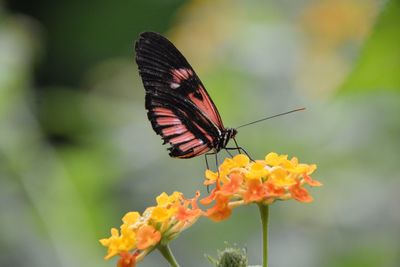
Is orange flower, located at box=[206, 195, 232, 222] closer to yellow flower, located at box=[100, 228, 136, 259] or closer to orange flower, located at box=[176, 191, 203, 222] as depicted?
orange flower, located at box=[176, 191, 203, 222]

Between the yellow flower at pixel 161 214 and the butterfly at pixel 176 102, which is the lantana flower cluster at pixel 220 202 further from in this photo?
the butterfly at pixel 176 102

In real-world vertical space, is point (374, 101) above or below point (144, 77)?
below

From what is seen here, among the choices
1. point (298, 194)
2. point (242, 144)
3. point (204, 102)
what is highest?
point (204, 102)

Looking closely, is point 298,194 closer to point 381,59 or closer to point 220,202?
point 220,202

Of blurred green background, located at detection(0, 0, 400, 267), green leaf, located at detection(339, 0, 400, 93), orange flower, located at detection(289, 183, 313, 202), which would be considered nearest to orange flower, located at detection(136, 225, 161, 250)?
orange flower, located at detection(289, 183, 313, 202)

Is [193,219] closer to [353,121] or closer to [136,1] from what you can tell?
[353,121]

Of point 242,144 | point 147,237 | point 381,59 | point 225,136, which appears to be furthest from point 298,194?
point 242,144

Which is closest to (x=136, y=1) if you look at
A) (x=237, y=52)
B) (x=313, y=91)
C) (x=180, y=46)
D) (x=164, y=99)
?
(x=180, y=46)
